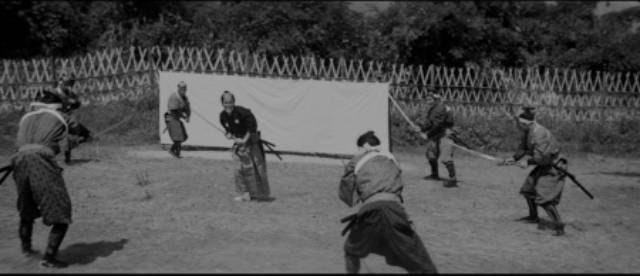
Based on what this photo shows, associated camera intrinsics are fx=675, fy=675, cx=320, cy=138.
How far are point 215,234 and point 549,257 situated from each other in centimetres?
373

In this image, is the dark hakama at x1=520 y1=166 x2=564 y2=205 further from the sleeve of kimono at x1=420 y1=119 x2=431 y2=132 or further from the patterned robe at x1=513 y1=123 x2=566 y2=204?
the sleeve of kimono at x1=420 y1=119 x2=431 y2=132

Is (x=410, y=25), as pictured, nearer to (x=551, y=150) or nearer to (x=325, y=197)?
(x=325, y=197)

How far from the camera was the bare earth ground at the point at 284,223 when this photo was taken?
264 inches

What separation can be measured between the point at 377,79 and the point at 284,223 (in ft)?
33.9

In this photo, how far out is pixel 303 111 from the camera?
14.9m

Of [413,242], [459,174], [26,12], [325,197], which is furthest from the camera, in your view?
[26,12]

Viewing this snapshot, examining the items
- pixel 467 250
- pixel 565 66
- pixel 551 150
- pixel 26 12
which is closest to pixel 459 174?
pixel 551 150

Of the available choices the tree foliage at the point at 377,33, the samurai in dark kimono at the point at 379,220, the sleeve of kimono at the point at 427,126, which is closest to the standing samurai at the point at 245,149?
the sleeve of kimono at the point at 427,126

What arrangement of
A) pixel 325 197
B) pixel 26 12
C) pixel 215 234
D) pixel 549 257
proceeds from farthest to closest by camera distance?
pixel 26 12 < pixel 325 197 < pixel 215 234 < pixel 549 257

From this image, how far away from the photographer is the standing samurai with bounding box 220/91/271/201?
31.8ft

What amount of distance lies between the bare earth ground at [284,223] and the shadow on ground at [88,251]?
0.02 m

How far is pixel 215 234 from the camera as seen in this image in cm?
782

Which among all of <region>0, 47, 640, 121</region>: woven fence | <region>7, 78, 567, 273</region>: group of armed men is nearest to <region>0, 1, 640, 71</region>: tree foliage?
<region>0, 47, 640, 121</region>: woven fence

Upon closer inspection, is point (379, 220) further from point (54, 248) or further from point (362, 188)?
point (54, 248)
